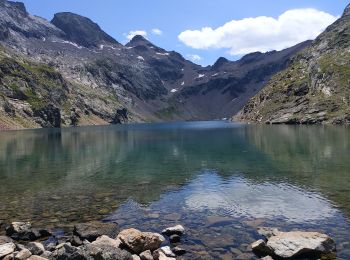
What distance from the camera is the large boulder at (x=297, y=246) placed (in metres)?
25.0

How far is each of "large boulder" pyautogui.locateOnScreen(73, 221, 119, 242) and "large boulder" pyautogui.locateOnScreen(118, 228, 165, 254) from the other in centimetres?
272

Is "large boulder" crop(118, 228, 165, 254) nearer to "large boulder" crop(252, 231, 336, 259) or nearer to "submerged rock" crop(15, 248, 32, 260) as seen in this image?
"submerged rock" crop(15, 248, 32, 260)

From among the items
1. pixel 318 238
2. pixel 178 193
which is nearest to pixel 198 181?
pixel 178 193

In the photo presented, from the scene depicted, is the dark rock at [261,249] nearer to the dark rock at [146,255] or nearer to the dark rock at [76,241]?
the dark rock at [146,255]

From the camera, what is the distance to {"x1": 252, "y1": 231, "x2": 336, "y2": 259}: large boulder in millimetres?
25031

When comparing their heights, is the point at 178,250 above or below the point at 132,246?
below

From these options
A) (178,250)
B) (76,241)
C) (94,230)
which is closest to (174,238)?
(178,250)

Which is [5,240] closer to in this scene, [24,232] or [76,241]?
[24,232]

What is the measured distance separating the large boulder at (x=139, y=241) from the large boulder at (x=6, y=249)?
6.97 metres

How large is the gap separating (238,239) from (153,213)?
10.8 m

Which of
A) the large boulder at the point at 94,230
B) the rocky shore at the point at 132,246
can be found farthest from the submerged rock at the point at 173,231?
the large boulder at the point at 94,230

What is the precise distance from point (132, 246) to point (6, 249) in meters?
8.03

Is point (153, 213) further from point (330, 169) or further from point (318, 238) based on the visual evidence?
point (330, 169)

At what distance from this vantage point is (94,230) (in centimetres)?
2994
